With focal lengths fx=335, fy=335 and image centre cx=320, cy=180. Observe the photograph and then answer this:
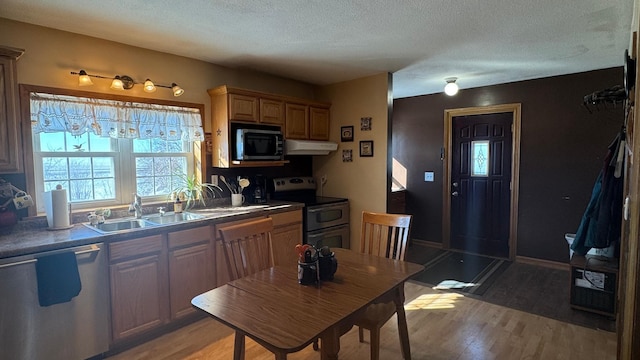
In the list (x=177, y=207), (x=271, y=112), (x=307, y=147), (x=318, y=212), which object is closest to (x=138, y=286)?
(x=177, y=207)

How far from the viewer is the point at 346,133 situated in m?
4.16

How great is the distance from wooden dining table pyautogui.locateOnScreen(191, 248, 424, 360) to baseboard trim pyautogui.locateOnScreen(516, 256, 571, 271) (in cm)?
313

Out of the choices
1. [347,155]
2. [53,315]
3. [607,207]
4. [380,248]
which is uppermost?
[347,155]

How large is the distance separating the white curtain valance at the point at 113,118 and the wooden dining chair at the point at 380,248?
195cm

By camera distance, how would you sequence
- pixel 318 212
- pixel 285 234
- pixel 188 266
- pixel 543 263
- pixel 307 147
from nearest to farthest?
pixel 188 266 → pixel 285 234 → pixel 318 212 → pixel 307 147 → pixel 543 263

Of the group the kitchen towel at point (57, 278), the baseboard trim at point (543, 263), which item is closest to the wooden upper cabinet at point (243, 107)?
the kitchen towel at point (57, 278)

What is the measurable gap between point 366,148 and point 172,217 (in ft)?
7.32

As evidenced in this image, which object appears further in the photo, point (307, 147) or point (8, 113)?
point (307, 147)

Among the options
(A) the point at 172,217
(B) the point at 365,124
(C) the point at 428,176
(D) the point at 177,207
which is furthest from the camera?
(C) the point at 428,176

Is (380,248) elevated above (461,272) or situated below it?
above

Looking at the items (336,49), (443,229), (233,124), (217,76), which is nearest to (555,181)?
(443,229)

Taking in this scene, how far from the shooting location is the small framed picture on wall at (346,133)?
412cm

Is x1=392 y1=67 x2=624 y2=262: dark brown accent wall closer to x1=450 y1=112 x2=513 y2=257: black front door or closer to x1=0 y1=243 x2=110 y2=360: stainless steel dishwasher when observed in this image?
x1=450 y1=112 x2=513 y2=257: black front door

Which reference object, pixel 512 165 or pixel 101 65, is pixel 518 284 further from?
pixel 101 65
